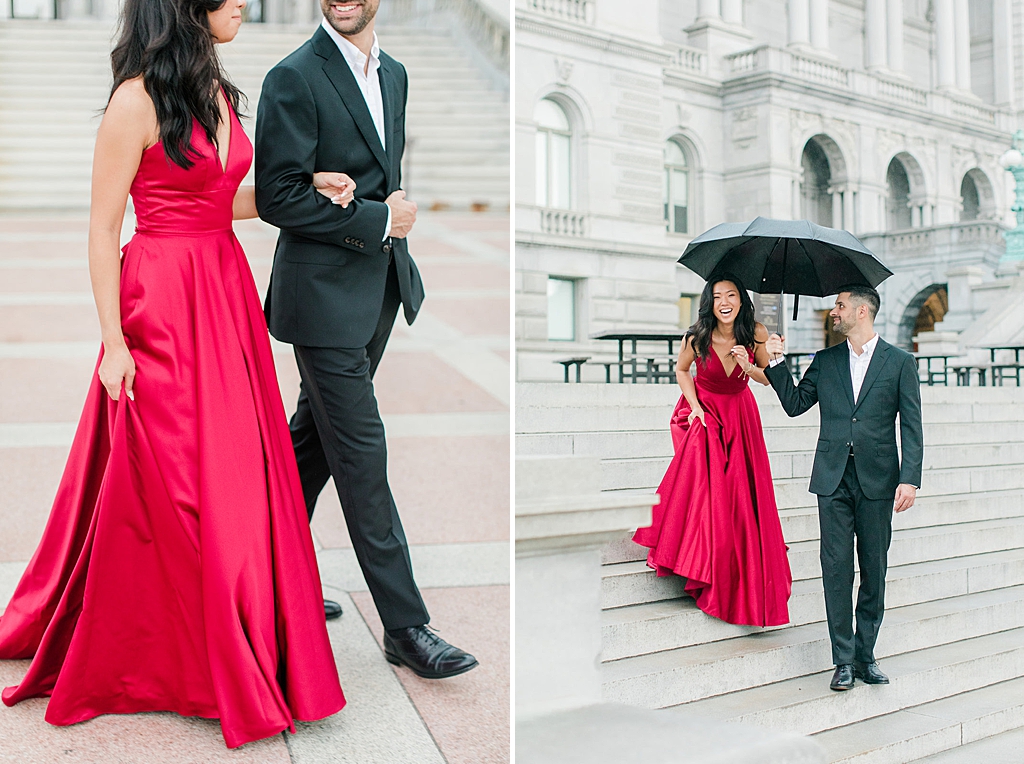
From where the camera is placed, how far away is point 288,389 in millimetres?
9078

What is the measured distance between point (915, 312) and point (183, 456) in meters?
28.0

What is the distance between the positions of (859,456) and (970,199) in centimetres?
3461

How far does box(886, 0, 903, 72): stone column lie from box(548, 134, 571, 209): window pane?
17548 millimetres

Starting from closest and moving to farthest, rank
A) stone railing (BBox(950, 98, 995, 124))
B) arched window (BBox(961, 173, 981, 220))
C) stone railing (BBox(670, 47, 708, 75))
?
stone railing (BBox(670, 47, 708, 75)) → stone railing (BBox(950, 98, 995, 124)) → arched window (BBox(961, 173, 981, 220))

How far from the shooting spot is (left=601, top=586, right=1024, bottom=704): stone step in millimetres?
4879

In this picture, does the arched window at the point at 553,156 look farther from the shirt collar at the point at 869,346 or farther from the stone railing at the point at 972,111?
the shirt collar at the point at 869,346

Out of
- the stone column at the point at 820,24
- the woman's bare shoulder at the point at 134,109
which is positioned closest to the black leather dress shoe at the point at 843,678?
the woman's bare shoulder at the point at 134,109

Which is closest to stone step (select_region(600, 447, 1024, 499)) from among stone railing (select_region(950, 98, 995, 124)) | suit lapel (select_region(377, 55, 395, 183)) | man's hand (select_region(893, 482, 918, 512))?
man's hand (select_region(893, 482, 918, 512))

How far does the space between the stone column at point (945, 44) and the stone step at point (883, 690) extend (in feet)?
111

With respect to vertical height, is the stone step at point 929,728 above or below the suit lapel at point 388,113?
below

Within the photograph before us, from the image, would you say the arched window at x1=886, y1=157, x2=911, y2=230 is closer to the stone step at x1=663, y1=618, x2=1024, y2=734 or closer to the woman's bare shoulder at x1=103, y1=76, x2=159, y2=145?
the stone step at x1=663, y1=618, x2=1024, y2=734

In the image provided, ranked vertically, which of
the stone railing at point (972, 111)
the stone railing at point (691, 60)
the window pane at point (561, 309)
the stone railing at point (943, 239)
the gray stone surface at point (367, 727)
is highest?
the stone railing at point (972, 111)

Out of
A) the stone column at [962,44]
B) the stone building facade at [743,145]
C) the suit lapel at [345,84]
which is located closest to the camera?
the suit lapel at [345,84]

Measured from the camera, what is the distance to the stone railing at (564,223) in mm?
21953
